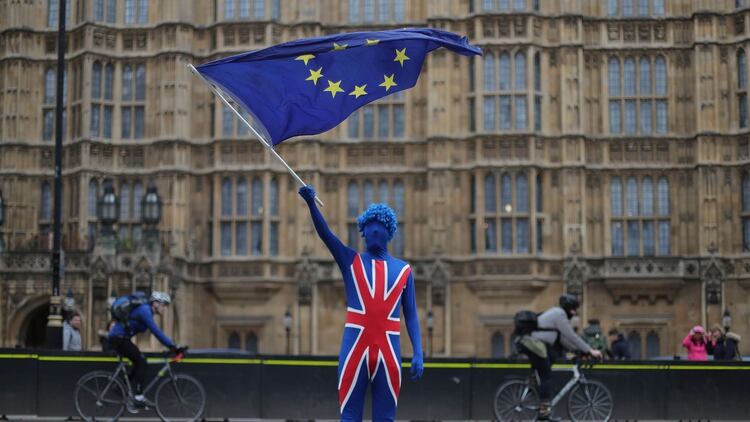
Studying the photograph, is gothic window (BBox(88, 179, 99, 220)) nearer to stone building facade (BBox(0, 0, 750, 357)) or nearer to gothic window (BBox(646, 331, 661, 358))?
stone building facade (BBox(0, 0, 750, 357))

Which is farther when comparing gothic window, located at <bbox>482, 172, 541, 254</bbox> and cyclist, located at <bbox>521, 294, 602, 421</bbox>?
gothic window, located at <bbox>482, 172, 541, 254</bbox>

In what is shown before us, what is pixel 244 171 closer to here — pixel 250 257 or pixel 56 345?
pixel 250 257

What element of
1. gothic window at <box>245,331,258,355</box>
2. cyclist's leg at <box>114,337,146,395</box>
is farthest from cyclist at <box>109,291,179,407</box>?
gothic window at <box>245,331,258,355</box>

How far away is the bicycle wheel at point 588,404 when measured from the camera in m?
18.3

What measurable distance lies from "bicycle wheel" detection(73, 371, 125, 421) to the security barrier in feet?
3.10

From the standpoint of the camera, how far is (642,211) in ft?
123

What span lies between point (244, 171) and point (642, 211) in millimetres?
11249

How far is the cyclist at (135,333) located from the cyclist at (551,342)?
15.4 feet

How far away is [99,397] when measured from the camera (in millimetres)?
18188

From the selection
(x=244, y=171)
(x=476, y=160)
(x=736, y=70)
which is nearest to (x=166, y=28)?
(x=244, y=171)

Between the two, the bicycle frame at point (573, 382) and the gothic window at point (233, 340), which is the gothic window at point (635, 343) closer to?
the gothic window at point (233, 340)

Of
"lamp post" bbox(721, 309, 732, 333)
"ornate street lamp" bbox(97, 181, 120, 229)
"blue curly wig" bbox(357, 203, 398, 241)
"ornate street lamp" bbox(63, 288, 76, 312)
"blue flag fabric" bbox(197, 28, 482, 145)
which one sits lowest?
"lamp post" bbox(721, 309, 732, 333)

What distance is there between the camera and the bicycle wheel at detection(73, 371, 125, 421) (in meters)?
18.2

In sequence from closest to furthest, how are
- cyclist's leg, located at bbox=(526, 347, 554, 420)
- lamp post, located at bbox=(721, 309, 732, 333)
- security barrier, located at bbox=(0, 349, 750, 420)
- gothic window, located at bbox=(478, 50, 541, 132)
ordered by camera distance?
cyclist's leg, located at bbox=(526, 347, 554, 420), security barrier, located at bbox=(0, 349, 750, 420), lamp post, located at bbox=(721, 309, 732, 333), gothic window, located at bbox=(478, 50, 541, 132)
